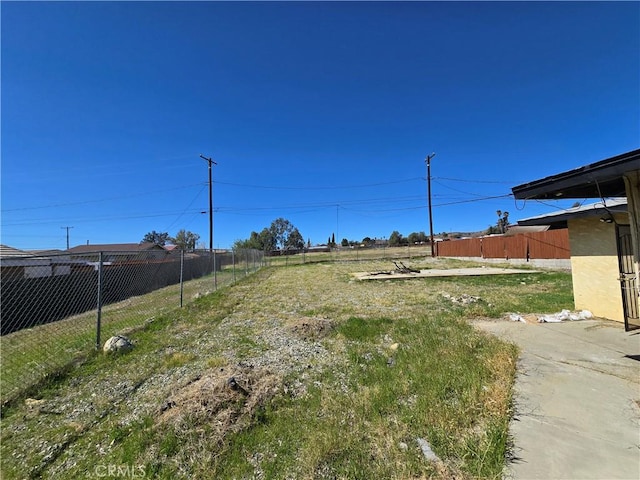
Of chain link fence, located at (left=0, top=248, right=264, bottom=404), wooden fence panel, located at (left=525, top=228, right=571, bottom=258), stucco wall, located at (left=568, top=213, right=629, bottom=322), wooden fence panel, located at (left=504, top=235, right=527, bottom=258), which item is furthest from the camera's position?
wooden fence panel, located at (left=504, top=235, right=527, bottom=258)

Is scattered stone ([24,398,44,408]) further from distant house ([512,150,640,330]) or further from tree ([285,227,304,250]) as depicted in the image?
tree ([285,227,304,250])

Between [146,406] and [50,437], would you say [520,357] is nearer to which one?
[146,406]

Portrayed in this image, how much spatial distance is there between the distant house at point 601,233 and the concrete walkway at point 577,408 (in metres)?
1.20

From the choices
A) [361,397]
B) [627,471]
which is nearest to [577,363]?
[627,471]

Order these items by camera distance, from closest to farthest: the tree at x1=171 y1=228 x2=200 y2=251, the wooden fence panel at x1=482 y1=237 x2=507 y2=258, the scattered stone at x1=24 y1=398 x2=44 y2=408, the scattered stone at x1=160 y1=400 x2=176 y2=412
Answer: the scattered stone at x1=160 y1=400 x2=176 y2=412, the scattered stone at x1=24 y1=398 x2=44 y2=408, the wooden fence panel at x1=482 y1=237 x2=507 y2=258, the tree at x1=171 y1=228 x2=200 y2=251

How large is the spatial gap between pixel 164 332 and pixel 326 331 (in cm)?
359

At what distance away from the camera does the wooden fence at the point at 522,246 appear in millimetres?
18906

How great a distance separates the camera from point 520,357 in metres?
4.52

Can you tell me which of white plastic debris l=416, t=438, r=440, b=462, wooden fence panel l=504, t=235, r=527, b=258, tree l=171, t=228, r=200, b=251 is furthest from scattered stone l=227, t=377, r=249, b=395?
tree l=171, t=228, r=200, b=251

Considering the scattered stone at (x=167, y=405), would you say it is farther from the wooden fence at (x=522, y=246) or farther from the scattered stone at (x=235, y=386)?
the wooden fence at (x=522, y=246)

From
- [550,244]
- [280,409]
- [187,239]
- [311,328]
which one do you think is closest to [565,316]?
[311,328]

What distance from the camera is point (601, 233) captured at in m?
6.67

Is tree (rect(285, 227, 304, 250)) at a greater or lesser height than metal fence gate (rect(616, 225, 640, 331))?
greater

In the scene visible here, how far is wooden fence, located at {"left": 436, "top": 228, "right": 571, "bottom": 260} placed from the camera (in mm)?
18906
